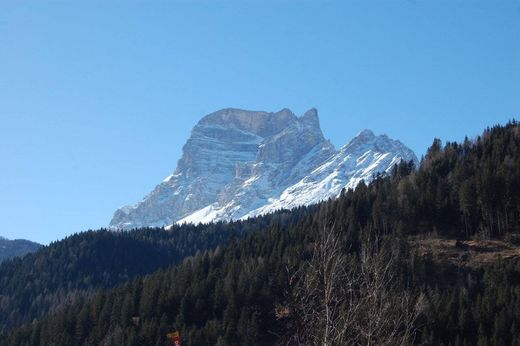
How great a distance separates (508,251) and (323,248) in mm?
92186

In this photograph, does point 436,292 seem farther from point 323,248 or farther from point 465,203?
point 323,248

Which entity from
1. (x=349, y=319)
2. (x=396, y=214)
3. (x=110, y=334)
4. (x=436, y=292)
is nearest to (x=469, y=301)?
(x=436, y=292)

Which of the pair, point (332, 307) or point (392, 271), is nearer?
point (332, 307)

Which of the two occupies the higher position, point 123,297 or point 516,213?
point 516,213

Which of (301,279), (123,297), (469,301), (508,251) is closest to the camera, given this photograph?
(301,279)

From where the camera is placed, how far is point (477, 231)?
376ft

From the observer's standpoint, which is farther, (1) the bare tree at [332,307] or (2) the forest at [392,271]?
(2) the forest at [392,271]

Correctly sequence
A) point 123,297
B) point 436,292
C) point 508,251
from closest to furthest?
1. point 436,292
2. point 508,251
3. point 123,297

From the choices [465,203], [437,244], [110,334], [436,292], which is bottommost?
[110,334]

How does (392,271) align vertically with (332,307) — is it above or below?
above

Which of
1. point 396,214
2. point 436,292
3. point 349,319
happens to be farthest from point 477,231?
point 349,319

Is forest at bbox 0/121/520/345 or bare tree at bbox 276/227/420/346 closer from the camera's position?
bare tree at bbox 276/227/420/346

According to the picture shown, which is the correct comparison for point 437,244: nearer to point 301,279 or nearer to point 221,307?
point 221,307

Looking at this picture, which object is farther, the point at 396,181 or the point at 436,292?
the point at 396,181
